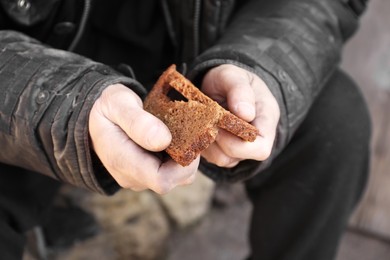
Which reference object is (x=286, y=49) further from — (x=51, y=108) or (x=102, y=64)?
(x=51, y=108)

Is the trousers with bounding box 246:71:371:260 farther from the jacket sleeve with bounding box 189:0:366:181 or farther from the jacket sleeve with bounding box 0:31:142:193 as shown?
the jacket sleeve with bounding box 0:31:142:193

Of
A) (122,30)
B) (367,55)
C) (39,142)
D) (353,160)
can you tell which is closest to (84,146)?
(39,142)

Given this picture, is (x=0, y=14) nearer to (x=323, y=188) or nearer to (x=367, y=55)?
(x=323, y=188)

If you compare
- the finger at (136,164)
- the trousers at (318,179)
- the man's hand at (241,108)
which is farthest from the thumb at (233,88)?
the trousers at (318,179)

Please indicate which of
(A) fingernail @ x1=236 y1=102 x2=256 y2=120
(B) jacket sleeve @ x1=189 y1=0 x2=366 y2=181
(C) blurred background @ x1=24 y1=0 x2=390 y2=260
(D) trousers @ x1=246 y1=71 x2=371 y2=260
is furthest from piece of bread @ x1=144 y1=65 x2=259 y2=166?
(C) blurred background @ x1=24 y1=0 x2=390 y2=260

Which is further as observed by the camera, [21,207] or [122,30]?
[122,30]

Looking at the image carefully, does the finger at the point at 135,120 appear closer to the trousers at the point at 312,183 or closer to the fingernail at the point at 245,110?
the fingernail at the point at 245,110
